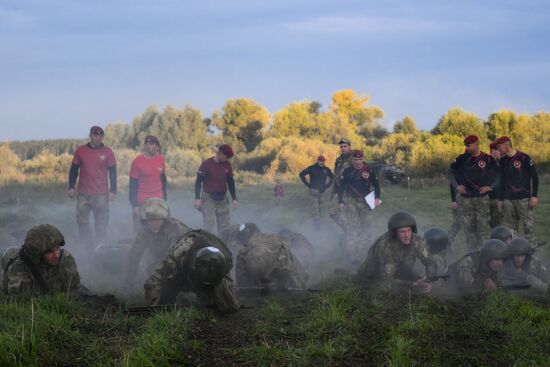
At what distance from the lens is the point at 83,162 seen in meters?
12.1

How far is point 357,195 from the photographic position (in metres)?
13.1

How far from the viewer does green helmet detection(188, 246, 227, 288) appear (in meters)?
6.89

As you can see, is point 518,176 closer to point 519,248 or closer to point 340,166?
point 519,248

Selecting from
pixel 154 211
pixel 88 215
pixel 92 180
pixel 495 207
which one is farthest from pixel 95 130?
pixel 495 207

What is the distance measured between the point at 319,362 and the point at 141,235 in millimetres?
4382

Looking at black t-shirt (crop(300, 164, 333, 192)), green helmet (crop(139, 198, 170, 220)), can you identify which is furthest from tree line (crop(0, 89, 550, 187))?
green helmet (crop(139, 198, 170, 220))

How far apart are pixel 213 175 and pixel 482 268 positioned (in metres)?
5.59

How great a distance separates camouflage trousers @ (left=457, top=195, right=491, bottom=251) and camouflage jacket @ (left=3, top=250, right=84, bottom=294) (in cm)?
748

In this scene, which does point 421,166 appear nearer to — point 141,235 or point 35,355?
point 141,235

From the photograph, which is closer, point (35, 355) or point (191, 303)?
point (35, 355)


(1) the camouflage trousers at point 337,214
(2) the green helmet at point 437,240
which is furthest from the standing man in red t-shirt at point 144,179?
(2) the green helmet at point 437,240

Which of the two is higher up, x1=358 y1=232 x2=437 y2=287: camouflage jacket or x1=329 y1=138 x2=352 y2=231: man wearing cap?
x1=329 y1=138 x2=352 y2=231: man wearing cap

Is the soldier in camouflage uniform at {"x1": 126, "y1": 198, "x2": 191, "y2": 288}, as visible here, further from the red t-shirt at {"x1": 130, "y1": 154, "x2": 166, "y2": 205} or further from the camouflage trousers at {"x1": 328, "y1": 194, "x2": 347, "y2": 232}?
the camouflage trousers at {"x1": 328, "y1": 194, "x2": 347, "y2": 232}

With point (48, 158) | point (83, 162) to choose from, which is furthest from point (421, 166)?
point (83, 162)
